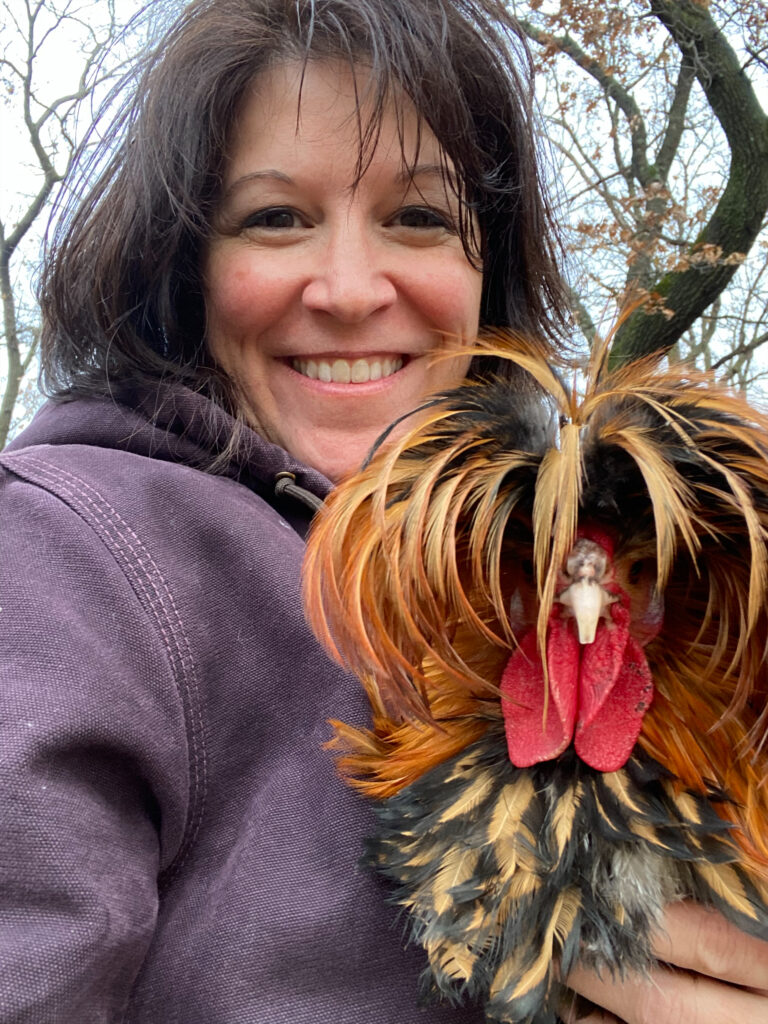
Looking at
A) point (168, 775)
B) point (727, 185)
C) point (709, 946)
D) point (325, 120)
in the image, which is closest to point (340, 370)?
point (325, 120)

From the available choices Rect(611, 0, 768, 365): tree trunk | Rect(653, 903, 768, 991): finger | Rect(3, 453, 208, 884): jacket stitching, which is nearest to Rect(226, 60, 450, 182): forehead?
Rect(3, 453, 208, 884): jacket stitching

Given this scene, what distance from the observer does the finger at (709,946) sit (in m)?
0.83

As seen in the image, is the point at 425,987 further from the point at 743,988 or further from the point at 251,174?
the point at 251,174

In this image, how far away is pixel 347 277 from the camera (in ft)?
4.47

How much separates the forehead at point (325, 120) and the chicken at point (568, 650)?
0.66 meters

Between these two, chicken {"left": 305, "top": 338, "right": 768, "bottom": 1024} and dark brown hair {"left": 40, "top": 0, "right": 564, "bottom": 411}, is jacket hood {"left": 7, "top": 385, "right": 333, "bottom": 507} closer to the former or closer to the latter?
dark brown hair {"left": 40, "top": 0, "right": 564, "bottom": 411}

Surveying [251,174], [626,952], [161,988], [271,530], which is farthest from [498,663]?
[251,174]

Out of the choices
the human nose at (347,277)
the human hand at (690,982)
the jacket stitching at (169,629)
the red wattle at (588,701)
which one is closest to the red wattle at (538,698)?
the red wattle at (588,701)

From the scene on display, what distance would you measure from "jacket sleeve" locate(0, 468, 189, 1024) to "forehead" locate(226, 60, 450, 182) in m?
0.71

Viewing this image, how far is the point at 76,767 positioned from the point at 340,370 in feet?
2.84

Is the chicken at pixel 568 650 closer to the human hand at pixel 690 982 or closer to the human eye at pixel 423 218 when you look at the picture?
the human hand at pixel 690 982

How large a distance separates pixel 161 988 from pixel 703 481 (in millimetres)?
855

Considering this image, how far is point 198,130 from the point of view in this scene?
1.35 metres

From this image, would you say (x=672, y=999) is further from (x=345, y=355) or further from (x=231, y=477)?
(x=345, y=355)
